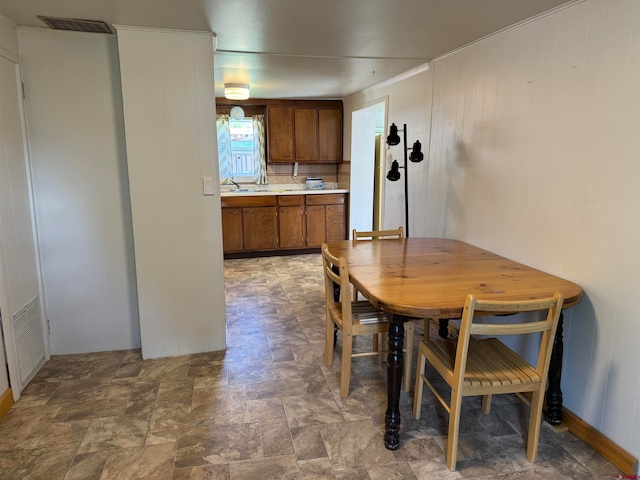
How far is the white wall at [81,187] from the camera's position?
2660 mm

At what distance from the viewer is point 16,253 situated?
8.08ft

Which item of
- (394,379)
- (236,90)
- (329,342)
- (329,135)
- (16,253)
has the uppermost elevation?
(236,90)

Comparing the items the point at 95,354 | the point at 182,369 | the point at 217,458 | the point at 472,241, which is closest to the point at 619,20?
the point at 472,241

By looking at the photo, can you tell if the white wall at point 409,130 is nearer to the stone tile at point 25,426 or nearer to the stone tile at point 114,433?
the stone tile at point 114,433

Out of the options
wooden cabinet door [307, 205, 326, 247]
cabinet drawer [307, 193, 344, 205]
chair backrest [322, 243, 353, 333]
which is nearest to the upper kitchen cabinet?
cabinet drawer [307, 193, 344, 205]

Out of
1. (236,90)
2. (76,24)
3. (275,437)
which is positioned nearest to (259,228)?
(236,90)

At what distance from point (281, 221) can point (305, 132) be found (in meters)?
1.31

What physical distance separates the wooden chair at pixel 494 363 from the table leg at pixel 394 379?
0.65 feet

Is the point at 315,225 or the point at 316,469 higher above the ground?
the point at 315,225

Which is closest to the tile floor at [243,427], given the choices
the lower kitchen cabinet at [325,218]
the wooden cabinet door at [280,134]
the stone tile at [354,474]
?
the stone tile at [354,474]

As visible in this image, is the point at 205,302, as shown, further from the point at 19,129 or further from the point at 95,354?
the point at 19,129

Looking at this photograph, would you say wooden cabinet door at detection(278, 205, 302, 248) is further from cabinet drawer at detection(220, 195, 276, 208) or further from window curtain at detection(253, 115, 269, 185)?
window curtain at detection(253, 115, 269, 185)

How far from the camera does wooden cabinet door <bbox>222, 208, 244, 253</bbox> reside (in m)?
5.50

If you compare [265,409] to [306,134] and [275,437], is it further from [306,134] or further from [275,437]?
[306,134]
